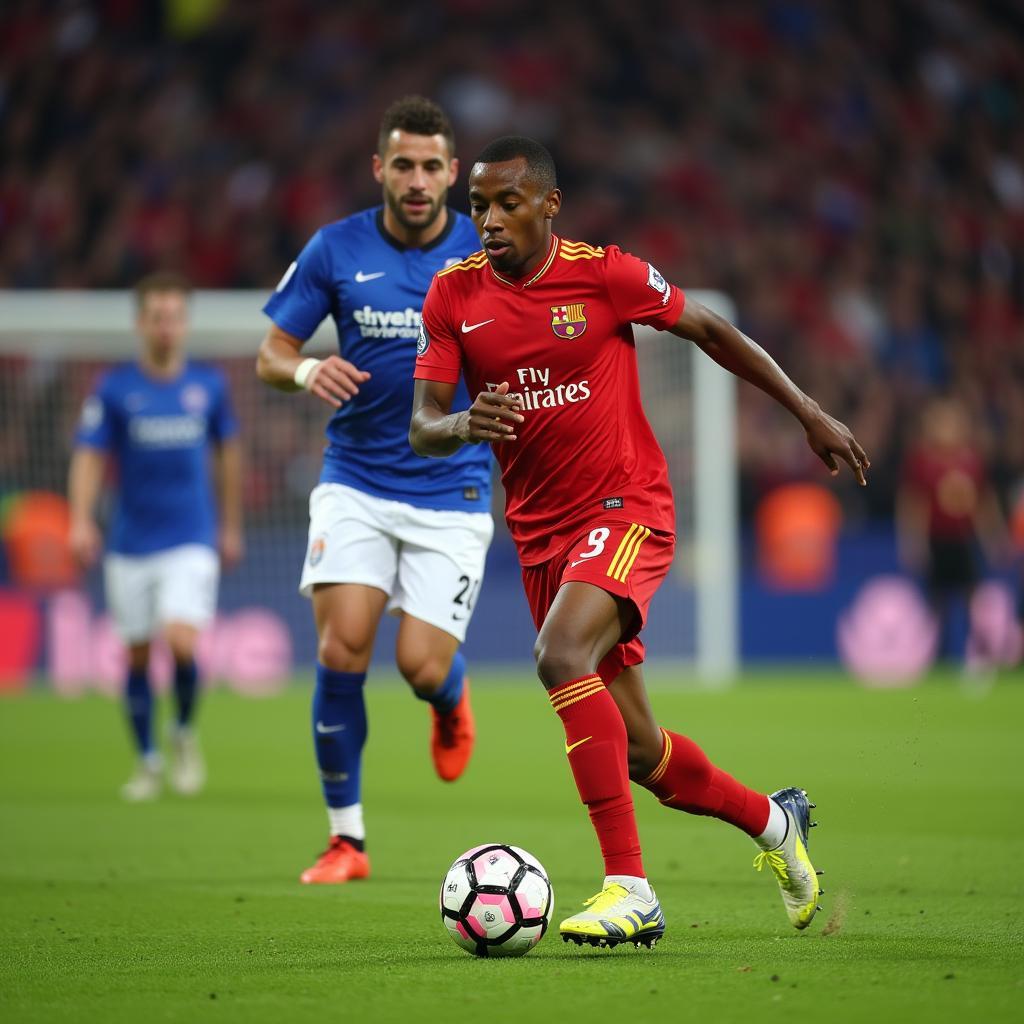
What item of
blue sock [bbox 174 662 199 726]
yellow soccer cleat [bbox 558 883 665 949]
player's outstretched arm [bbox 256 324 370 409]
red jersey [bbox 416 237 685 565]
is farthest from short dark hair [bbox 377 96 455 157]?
blue sock [bbox 174 662 199 726]

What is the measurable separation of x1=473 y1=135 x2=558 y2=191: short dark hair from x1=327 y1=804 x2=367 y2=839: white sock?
253cm

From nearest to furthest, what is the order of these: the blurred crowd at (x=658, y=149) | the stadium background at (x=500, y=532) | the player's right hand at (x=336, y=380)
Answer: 1. the stadium background at (x=500, y=532)
2. the player's right hand at (x=336, y=380)
3. the blurred crowd at (x=658, y=149)

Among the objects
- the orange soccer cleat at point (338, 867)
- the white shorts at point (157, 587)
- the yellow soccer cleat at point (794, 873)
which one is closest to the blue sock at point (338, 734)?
the orange soccer cleat at point (338, 867)

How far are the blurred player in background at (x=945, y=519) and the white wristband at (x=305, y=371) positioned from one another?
10.5m

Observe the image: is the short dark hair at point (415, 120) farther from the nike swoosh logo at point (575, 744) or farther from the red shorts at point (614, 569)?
the nike swoosh logo at point (575, 744)

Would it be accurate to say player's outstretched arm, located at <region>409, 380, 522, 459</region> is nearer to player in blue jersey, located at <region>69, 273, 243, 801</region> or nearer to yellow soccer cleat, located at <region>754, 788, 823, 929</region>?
yellow soccer cleat, located at <region>754, 788, 823, 929</region>

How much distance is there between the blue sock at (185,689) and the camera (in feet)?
30.8

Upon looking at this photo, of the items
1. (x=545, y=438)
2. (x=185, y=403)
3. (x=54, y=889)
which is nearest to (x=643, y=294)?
(x=545, y=438)

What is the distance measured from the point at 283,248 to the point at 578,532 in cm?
1470

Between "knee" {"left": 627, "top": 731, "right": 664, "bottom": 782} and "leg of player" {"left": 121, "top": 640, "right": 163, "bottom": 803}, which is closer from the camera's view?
"knee" {"left": 627, "top": 731, "right": 664, "bottom": 782}

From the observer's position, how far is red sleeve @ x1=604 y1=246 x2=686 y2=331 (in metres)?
4.94

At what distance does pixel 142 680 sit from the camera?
374 inches

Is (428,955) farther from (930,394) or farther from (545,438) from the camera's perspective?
(930,394)

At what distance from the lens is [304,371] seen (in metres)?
6.04
